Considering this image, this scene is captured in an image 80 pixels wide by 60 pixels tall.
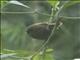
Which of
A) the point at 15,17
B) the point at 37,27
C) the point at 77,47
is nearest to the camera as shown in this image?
the point at 37,27

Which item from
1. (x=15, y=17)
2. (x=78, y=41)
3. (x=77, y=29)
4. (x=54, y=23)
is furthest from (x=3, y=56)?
(x=78, y=41)

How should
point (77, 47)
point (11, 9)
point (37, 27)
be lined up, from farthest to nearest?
point (77, 47)
point (11, 9)
point (37, 27)

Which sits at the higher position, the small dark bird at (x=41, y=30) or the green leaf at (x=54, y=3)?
the green leaf at (x=54, y=3)

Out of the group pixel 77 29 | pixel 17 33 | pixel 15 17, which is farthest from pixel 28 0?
pixel 77 29

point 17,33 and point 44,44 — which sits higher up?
point 17,33

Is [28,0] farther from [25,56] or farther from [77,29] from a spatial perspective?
[77,29]

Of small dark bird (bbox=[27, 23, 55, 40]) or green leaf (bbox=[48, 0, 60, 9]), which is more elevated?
green leaf (bbox=[48, 0, 60, 9])

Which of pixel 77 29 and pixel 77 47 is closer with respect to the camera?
pixel 77 29
